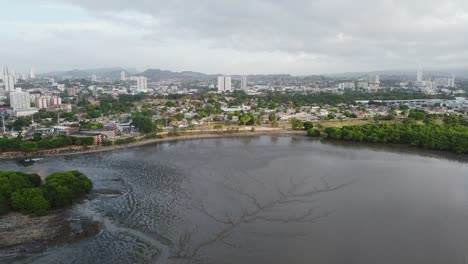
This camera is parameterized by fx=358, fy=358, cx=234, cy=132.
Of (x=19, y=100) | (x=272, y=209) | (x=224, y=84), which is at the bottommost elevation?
(x=272, y=209)

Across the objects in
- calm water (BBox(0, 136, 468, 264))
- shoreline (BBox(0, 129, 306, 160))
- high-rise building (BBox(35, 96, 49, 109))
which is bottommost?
calm water (BBox(0, 136, 468, 264))

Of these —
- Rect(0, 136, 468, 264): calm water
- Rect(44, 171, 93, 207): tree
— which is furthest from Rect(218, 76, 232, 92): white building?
Rect(44, 171, 93, 207): tree

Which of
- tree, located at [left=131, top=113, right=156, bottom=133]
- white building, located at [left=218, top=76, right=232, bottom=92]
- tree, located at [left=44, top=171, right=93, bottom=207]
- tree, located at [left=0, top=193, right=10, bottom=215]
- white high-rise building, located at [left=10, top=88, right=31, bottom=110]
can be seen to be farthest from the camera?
white building, located at [left=218, top=76, right=232, bottom=92]

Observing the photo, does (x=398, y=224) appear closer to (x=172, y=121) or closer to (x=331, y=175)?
(x=331, y=175)

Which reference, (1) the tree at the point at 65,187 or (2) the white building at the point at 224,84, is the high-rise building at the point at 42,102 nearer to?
(1) the tree at the point at 65,187

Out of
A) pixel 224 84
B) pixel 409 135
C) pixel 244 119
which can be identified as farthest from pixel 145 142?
pixel 224 84

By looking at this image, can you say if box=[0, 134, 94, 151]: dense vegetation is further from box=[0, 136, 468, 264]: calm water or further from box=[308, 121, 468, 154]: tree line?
box=[308, 121, 468, 154]: tree line

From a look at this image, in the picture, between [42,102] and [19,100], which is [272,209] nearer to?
[19,100]
